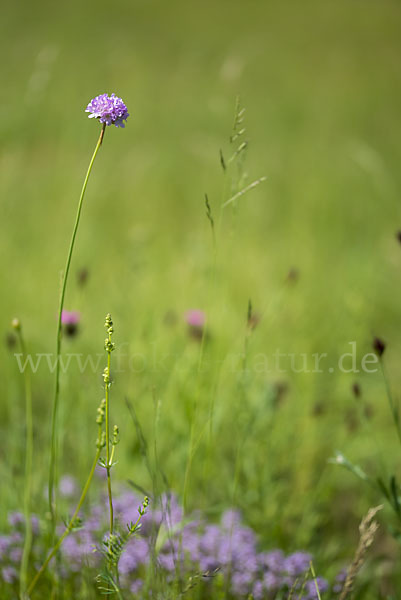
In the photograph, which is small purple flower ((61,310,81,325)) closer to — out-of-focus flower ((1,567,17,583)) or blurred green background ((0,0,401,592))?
blurred green background ((0,0,401,592))

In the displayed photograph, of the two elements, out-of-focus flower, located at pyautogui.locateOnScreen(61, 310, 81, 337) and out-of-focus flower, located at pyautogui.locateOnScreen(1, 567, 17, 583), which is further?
out-of-focus flower, located at pyautogui.locateOnScreen(61, 310, 81, 337)

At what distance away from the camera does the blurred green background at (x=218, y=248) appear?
144 cm

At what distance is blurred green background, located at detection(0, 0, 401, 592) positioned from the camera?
1.44 meters

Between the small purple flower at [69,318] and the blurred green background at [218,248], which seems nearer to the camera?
the small purple flower at [69,318]

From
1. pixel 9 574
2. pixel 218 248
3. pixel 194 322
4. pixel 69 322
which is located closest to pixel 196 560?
pixel 9 574

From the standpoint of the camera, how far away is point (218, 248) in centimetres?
191

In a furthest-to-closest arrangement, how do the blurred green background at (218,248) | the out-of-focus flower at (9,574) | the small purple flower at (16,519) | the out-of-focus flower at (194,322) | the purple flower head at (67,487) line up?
the out-of-focus flower at (194,322) → the blurred green background at (218,248) → the purple flower head at (67,487) → the small purple flower at (16,519) → the out-of-focus flower at (9,574)

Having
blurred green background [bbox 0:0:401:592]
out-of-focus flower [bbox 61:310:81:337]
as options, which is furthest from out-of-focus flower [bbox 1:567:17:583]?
out-of-focus flower [bbox 61:310:81:337]

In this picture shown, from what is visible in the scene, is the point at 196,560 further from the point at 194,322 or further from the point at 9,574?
the point at 194,322

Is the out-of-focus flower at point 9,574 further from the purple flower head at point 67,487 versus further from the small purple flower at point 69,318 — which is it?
the small purple flower at point 69,318

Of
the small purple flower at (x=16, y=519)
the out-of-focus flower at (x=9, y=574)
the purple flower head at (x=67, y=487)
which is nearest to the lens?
the out-of-focus flower at (x=9, y=574)

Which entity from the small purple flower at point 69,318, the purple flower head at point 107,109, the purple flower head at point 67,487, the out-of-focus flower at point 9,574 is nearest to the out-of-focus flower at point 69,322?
the small purple flower at point 69,318

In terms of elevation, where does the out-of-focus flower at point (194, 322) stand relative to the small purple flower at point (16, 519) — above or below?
above

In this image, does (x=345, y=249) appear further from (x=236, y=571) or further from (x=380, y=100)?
(x=236, y=571)
